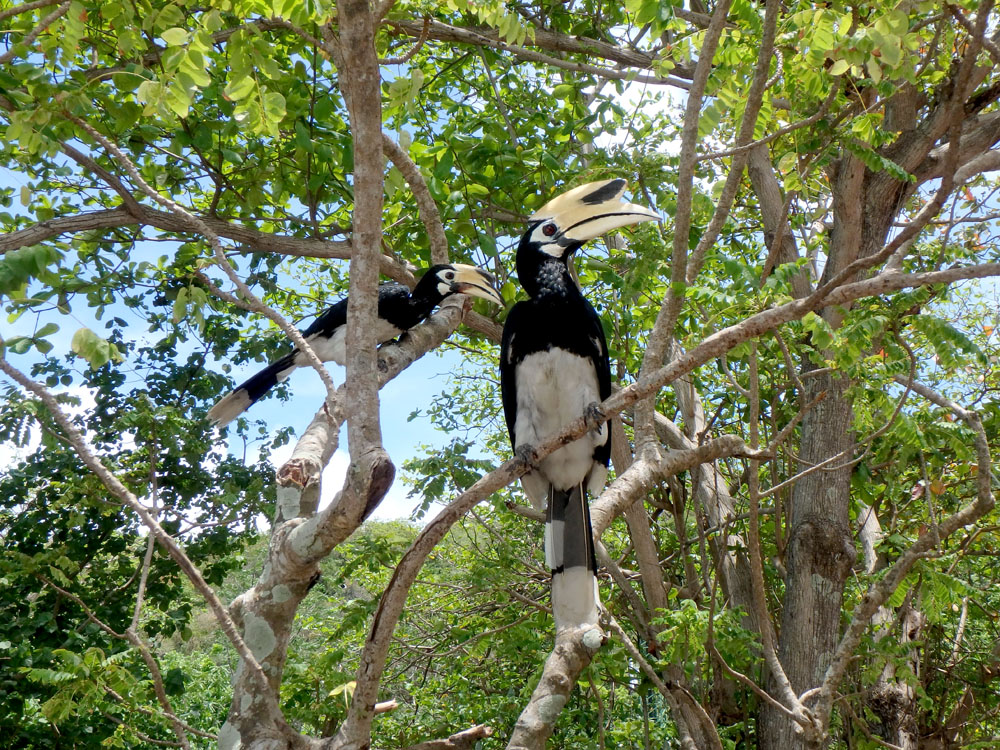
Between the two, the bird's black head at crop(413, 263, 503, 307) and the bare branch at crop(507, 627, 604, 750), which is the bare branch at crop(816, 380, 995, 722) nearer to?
the bare branch at crop(507, 627, 604, 750)

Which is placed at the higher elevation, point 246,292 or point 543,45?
point 543,45

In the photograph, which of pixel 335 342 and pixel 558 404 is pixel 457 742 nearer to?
pixel 558 404

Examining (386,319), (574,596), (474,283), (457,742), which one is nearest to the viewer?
(457,742)

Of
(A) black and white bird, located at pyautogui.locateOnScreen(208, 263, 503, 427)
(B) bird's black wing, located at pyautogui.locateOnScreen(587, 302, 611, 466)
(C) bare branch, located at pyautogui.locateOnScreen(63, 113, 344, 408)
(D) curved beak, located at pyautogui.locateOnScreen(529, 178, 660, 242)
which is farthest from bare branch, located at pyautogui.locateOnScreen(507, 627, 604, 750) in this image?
(A) black and white bird, located at pyautogui.locateOnScreen(208, 263, 503, 427)

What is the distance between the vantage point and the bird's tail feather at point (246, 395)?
4289 millimetres

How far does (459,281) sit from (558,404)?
1145 mm

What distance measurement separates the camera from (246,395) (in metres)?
4.34

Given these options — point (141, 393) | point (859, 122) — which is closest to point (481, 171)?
point (859, 122)

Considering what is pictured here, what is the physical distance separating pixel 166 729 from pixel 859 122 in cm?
481

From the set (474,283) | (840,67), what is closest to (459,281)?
(474,283)

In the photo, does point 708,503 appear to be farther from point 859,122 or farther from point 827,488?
point 859,122

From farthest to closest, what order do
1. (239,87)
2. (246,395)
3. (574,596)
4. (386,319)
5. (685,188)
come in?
(386,319), (246,395), (574,596), (685,188), (239,87)

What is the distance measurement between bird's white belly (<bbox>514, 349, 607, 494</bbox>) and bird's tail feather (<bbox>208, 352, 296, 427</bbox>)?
1641 millimetres

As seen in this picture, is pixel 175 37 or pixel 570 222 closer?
pixel 175 37
